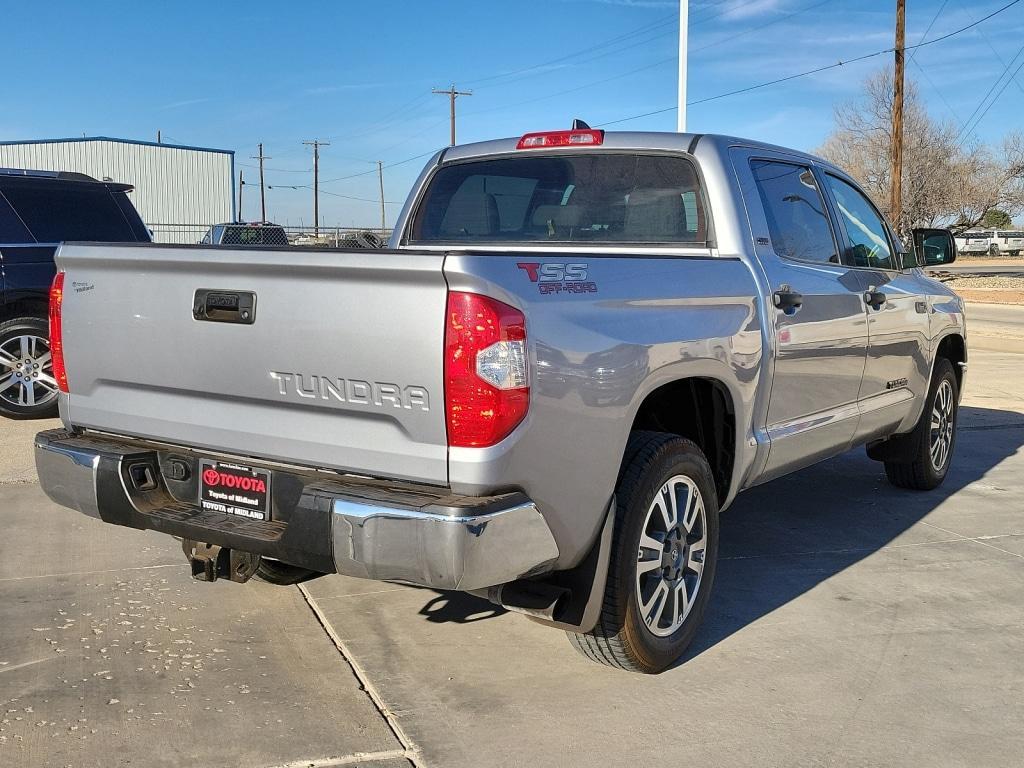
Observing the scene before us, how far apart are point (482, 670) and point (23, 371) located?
6.16 meters

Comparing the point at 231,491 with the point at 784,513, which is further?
the point at 784,513

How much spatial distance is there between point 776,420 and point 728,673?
115cm

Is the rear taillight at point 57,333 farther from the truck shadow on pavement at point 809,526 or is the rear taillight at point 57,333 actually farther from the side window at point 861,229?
the side window at point 861,229

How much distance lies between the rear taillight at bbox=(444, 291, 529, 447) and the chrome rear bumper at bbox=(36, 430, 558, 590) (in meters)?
0.21

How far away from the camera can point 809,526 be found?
595 cm

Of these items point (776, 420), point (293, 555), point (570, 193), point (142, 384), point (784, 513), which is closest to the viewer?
point (293, 555)

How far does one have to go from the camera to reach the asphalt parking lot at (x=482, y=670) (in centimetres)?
330

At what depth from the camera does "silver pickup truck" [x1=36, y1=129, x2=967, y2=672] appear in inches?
119

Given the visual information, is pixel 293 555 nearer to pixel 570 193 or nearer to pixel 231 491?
pixel 231 491

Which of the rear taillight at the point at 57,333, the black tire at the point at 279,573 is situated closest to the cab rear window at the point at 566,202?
the black tire at the point at 279,573

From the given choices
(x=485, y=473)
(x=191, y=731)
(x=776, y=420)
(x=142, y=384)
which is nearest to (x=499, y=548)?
(x=485, y=473)

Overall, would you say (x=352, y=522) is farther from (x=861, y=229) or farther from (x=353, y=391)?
(x=861, y=229)

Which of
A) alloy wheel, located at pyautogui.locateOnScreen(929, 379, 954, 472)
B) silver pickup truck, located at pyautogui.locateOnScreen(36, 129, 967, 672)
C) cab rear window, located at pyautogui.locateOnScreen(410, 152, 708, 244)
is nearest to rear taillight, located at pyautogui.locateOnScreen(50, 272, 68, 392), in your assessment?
silver pickup truck, located at pyautogui.locateOnScreen(36, 129, 967, 672)

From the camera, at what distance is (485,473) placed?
9.91 ft
